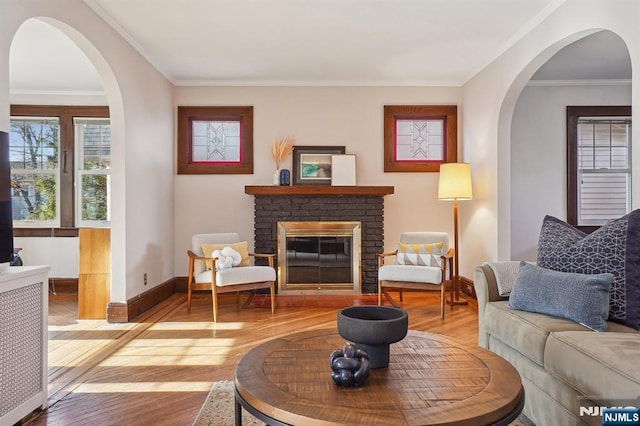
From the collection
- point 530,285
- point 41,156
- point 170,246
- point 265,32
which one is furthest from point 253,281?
point 41,156

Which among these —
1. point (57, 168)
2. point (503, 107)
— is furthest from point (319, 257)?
point (57, 168)

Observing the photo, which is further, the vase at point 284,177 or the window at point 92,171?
the window at point 92,171

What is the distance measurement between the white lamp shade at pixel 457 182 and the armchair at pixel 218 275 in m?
2.19

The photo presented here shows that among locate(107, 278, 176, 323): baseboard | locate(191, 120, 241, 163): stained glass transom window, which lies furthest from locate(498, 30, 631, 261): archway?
locate(107, 278, 176, 323): baseboard

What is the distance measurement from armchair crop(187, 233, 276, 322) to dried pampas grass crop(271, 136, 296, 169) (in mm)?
1301

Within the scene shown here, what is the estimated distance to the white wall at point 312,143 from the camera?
224 inches

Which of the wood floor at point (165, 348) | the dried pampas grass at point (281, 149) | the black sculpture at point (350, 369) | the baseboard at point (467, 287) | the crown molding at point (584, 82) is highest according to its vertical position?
the crown molding at point (584, 82)

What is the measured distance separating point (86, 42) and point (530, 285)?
3.67 metres

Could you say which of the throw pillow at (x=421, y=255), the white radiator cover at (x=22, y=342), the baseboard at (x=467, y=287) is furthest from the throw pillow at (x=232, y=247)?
the baseboard at (x=467, y=287)

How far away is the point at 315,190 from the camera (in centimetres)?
530

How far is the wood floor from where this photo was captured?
2.34m

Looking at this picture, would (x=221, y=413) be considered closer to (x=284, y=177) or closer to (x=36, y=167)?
(x=284, y=177)

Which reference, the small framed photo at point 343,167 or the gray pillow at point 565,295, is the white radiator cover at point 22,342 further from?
the small framed photo at point 343,167

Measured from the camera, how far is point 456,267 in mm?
5141
